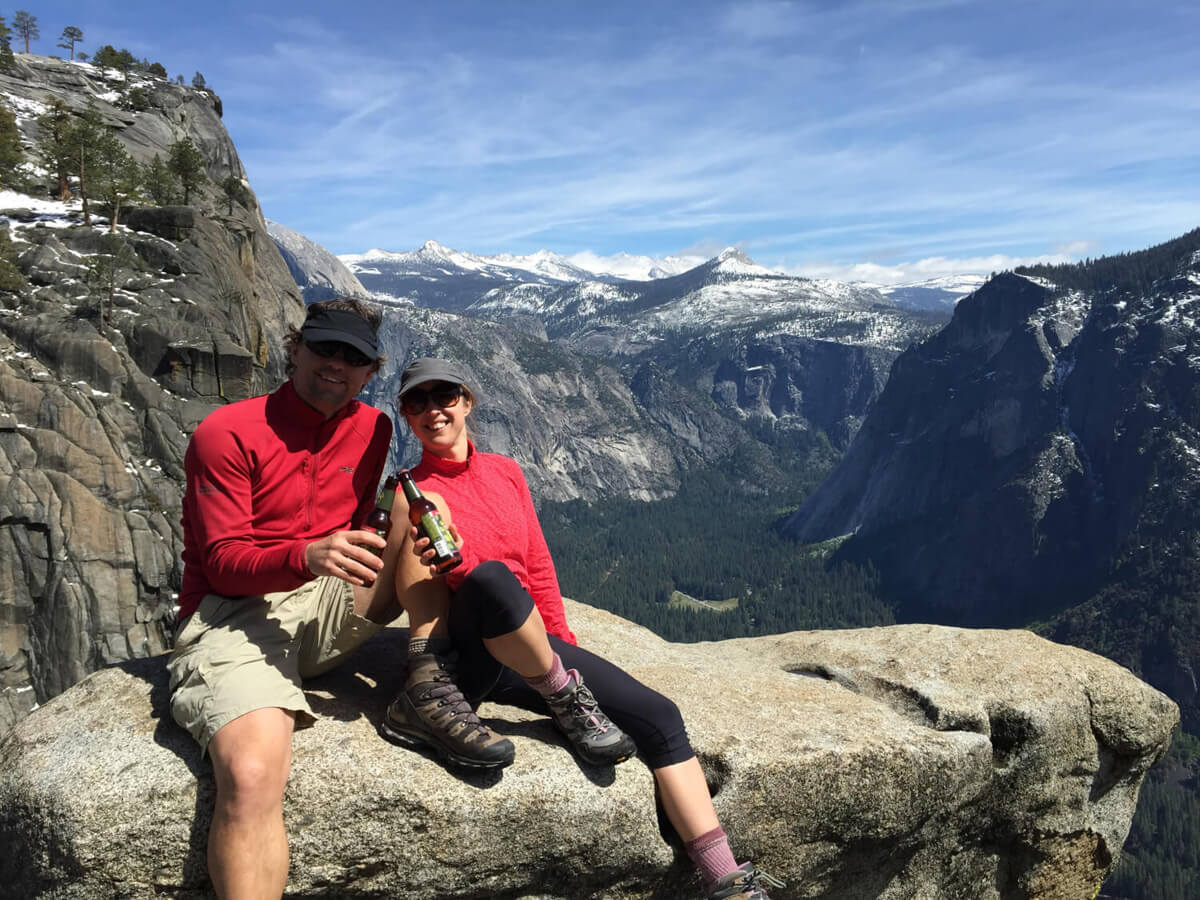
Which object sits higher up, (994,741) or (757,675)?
(757,675)

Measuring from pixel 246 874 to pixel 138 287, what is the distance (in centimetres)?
6677

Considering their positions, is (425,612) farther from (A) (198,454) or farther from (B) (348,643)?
(A) (198,454)

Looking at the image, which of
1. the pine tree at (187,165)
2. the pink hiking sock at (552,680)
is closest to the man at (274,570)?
the pink hiking sock at (552,680)

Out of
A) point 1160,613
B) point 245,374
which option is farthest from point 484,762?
point 1160,613

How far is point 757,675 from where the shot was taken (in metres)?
11.2

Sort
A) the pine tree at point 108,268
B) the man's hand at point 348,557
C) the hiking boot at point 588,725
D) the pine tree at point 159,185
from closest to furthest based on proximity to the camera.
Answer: the man's hand at point 348,557
the hiking boot at point 588,725
the pine tree at point 108,268
the pine tree at point 159,185

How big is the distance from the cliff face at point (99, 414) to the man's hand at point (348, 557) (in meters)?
50.2

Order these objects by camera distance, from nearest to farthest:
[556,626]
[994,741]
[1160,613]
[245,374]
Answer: [556,626] → [994,741] → [245,374] → [1160,613]

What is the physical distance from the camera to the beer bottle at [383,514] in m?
6.84

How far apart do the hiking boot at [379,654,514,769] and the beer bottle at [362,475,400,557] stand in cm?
118


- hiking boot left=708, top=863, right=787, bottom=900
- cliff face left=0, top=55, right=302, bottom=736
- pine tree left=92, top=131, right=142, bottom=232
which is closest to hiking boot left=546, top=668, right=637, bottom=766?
hiking boot left=708, top=863, right=787, bottom=900

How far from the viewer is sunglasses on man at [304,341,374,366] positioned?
750cm

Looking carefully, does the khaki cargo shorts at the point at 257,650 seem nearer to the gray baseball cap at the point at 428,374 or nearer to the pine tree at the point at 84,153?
the gray baseball cap at the point at 428,374

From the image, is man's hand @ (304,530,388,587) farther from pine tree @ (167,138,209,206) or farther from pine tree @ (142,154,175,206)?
pine tree @ (167,138,209,206)
